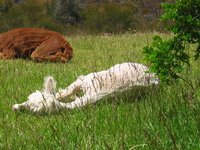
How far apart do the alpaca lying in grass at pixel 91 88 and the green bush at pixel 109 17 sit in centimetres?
2157

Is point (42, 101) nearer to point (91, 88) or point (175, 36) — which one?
point (91, 88)

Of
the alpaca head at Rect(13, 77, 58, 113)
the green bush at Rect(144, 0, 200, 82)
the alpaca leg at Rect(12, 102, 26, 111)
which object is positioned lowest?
the alpaca leg at Rect(12, 102, 26, 111)

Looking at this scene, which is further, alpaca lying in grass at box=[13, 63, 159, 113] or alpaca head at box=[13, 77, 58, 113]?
alpaca lying in grass at box=[13, 63, 159, 113]

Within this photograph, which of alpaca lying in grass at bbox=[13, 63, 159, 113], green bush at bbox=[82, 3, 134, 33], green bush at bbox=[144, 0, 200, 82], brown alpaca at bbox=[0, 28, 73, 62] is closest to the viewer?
Result: green bush at bbox=[144, 0, 200, 82]

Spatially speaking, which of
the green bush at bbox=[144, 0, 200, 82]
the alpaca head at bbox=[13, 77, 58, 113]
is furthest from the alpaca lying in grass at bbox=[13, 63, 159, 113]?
the green bush at bbox=[144, 0, 200, 82]

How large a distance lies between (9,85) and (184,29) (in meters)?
3.13

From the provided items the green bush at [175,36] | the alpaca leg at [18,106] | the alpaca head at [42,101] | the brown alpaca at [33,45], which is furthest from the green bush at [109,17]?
the green bush at [175,36]

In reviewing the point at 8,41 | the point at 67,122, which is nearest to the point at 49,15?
the point at 8,41

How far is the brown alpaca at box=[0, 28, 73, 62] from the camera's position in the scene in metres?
10.2

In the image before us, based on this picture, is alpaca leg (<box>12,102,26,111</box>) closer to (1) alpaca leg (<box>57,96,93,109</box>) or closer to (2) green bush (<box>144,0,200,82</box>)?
(1) alpaca leg (<box>57,96,93,109</box>)

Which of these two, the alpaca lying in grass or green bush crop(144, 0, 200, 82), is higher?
green bush crop(144, 0, 200, 82)

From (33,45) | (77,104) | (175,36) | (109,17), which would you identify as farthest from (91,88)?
(109,17)

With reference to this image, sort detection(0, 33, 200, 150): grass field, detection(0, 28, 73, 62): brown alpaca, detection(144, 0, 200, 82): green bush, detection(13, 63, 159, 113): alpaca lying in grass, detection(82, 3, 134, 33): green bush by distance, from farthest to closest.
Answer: detection(82, 3, 134, 33): green bush, detection(0, 28, 73, 62): brown alpaca, detection(13, 63, 159, 113): alpaca lying in grass, detection(144, 0, 200, 82): green bush, detection(0, 33, 200, 150): grass field

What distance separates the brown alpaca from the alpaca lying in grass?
171 inches
